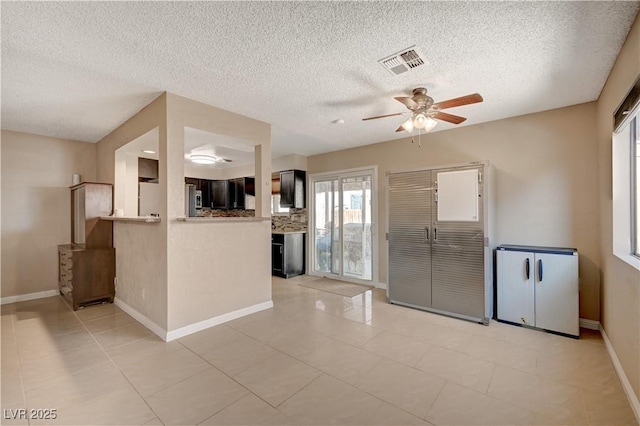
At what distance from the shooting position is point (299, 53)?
2.30 meters

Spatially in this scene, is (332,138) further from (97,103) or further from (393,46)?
(97,103)

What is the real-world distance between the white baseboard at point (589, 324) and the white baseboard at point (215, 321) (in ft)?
12.4

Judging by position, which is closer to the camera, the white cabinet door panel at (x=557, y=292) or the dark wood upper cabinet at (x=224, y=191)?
the white cabinet door panel at (x=557, y=292)

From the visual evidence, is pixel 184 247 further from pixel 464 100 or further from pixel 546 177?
pixel 546 177

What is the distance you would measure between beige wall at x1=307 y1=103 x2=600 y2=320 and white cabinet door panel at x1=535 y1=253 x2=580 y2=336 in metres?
0.46

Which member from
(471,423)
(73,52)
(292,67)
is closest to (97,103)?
(73,52)

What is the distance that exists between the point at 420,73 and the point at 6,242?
20.1 ft

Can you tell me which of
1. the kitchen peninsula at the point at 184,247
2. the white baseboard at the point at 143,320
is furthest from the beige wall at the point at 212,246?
the white baseboard at the point at 143,320

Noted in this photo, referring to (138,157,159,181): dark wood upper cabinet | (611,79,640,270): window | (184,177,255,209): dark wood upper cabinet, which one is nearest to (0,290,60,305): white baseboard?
(138,157,159,181): dark wood upper cabinet

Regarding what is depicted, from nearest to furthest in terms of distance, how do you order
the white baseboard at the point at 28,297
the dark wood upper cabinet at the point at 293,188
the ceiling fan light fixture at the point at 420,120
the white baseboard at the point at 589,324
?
the ceiling fan light fixture at the point at 420,120
the white baseboard at the point at 589,324
the white baseboard at the point at 28,297
the dark wood upper cabinet at the point at 293,188

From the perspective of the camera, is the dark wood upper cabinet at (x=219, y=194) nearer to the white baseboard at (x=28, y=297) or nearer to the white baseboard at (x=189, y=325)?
the white baseboard at (x=28, y=297)

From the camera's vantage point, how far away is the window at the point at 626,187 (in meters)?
2.31

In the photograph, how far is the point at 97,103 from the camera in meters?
3.28

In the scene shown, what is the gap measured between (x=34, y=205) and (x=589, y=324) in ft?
25.6
